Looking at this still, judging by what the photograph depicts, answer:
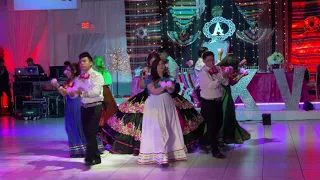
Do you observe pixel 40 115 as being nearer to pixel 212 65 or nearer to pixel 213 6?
pixel 213 6

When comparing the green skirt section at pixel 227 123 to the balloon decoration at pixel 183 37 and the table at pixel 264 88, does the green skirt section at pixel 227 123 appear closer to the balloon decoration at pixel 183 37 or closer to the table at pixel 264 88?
the table at pixel 264 88

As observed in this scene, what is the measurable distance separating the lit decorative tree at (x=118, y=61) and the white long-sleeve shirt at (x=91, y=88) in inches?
325

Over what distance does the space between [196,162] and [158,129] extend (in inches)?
29.3

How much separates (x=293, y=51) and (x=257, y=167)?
9218mm

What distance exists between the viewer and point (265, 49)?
1434cm

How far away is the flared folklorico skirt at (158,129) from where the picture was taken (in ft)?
20.4

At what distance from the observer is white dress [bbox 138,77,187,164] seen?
6.21m

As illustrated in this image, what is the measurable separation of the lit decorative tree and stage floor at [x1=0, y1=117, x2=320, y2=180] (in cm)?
578

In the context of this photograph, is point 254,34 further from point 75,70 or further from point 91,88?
point 91,88

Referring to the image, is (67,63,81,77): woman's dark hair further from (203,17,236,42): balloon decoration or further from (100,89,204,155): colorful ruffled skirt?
(203,17,236,42): balloon decoration

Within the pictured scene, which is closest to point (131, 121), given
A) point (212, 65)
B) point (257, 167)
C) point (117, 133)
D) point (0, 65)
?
point (117, 133)

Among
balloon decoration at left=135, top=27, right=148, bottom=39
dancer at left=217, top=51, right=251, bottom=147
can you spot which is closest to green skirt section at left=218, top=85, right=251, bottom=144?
dancer at left=217, top=51, right=251, bottom=147

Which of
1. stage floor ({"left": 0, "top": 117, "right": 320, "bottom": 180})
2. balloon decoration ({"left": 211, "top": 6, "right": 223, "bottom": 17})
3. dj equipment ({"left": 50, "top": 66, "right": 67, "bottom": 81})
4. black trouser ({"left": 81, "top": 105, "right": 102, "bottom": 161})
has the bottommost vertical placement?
stage floor ({"left": 0, "top": 117, "right": 320, "bottom": 180})

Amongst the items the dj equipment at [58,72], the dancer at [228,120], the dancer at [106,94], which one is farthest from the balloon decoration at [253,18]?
the dancer at [106,94]
